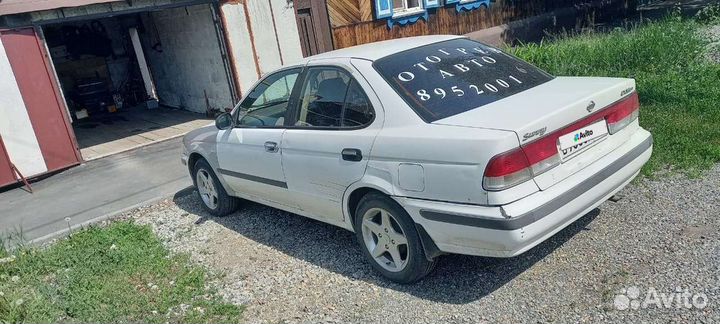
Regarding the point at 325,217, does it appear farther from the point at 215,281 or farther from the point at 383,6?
A: the point at 383,6

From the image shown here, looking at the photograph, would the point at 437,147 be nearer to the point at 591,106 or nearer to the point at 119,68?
the point at 591,106

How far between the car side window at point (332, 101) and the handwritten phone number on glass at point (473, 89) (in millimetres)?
386

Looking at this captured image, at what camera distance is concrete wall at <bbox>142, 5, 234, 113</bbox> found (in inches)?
425

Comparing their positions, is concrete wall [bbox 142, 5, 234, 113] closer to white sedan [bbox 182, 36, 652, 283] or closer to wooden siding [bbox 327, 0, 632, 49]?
wooden siding [bbox 327, 0, 632, 49]

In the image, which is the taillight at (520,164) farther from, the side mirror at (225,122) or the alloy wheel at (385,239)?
the side mirror at (225,122)

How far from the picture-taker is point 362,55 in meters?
4.10

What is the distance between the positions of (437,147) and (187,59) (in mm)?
9855

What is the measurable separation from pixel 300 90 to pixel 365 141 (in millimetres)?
992

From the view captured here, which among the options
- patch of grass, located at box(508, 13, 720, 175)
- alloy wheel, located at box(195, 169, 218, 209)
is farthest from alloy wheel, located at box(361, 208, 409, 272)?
patch of grass, located at box(508, 13, 720, 175)

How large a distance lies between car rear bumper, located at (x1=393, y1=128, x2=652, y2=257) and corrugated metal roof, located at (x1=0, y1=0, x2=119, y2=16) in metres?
6.97

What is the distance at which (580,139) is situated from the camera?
3.45 meters

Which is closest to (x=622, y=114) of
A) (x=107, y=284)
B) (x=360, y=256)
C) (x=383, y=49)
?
(x=383, y=49)

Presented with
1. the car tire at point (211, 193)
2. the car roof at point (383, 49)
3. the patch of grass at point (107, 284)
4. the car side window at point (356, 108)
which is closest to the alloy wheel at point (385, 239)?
the car side window at point (356, 108)

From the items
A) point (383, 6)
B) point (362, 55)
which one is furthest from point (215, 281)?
point (383, 6)
